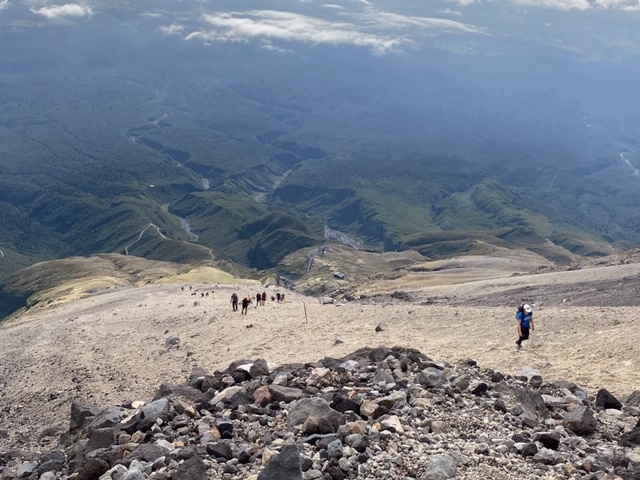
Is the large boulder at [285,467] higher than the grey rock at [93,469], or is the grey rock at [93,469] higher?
the large boulder at [285,467]

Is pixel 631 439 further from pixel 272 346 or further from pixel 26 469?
pixel 272 346

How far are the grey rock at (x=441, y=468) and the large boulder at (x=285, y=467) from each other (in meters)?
2.46

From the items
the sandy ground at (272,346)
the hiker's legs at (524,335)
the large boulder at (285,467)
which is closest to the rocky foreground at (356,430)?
the large boulder at (285,467)

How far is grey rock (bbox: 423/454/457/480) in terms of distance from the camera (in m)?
13.1

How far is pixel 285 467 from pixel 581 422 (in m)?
7.68

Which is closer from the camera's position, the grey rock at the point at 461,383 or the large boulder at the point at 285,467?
the large boulder at the point at 285,467

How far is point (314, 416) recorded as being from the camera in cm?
1603

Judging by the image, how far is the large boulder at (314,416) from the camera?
15.3m

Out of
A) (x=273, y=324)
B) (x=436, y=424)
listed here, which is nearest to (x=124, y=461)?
(x=436, y=424)

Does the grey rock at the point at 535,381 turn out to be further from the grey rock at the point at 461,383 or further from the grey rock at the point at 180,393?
the grey rock at the point at 180,393

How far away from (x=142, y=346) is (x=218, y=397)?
22.0 m

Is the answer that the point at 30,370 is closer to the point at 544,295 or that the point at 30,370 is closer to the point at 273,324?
the point at 273,324

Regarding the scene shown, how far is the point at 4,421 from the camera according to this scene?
29891 millimetres

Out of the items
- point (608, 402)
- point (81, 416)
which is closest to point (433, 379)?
point (608, 402)
